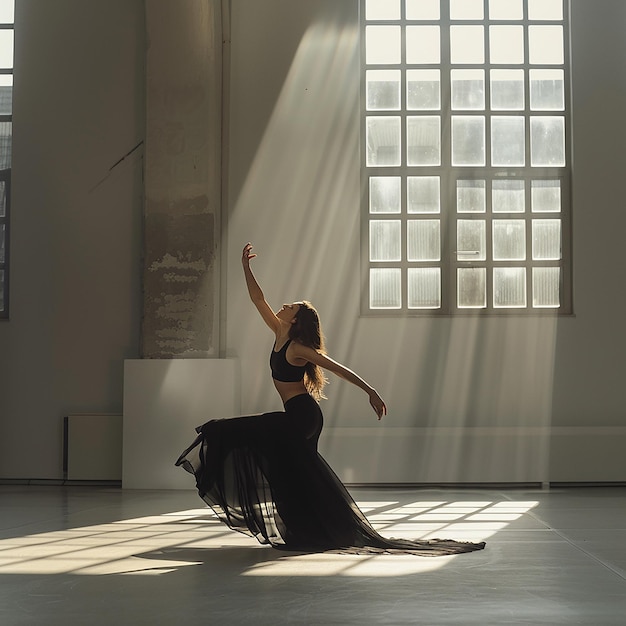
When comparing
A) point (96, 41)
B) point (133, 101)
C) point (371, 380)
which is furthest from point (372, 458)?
point (96, 41)

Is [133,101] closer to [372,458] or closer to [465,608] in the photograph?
[372,458]

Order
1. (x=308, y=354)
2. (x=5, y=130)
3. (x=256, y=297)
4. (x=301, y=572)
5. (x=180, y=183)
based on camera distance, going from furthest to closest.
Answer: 1. (x=5, y=130)
2. (x=180, y=183)
3. (x=256, y=297)
4. (x=308, y=354)
5. (x=301, y=572)

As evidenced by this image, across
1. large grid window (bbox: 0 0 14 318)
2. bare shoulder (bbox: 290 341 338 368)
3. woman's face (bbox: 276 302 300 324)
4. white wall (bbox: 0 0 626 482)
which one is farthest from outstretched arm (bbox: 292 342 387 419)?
large grid window (bbox: 0 0 14 318)

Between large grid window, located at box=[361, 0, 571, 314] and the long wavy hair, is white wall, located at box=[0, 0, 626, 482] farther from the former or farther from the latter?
the long wavy hair

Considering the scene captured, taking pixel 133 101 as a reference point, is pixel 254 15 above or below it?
above

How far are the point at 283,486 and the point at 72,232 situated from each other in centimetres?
452

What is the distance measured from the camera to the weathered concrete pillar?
8.19m

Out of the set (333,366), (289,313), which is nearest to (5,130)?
(289,313)

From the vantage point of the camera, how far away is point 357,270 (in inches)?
332

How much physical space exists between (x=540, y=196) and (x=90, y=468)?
4.68m

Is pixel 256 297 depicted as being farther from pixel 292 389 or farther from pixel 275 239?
pixel 275 239

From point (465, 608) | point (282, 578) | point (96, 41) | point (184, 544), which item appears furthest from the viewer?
point (96, 41)

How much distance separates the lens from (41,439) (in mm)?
8500

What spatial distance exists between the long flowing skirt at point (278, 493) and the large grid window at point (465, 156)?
367 cm
